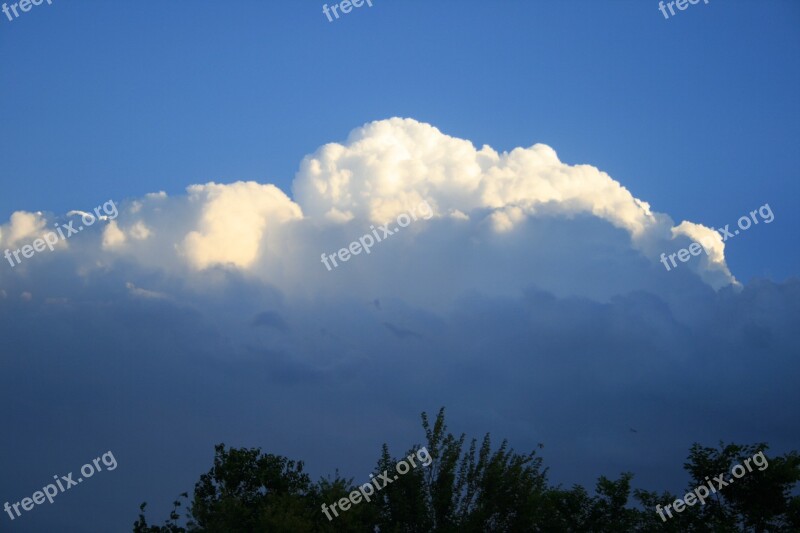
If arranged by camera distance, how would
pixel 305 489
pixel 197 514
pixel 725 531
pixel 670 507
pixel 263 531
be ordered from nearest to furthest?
pixel 263 531, pixel 197 514, pixel 725 531, pixel 670 507, pixel 305 489

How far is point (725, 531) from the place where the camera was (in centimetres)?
3819

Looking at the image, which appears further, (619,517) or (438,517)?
(619,517)

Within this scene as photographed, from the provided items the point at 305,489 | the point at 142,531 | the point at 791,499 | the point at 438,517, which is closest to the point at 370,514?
the point at 438,517

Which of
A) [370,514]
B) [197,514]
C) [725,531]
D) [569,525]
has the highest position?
[197,514]

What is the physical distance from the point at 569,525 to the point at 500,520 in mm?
7217

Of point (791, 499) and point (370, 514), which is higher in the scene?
point (370, 514)

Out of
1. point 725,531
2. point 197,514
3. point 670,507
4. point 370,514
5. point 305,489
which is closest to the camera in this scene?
point 197,514

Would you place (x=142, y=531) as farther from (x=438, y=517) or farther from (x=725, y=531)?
(x=725, y=531)

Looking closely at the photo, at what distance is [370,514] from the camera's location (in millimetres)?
35625

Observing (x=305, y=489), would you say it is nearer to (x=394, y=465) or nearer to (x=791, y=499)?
(x=394, y=465)

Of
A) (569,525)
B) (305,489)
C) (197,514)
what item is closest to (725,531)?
(569,525)

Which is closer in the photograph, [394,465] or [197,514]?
[197,514]

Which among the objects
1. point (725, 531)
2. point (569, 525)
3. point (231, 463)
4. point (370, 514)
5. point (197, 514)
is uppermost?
point (231, 463)

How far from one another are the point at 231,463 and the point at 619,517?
70.9ft
